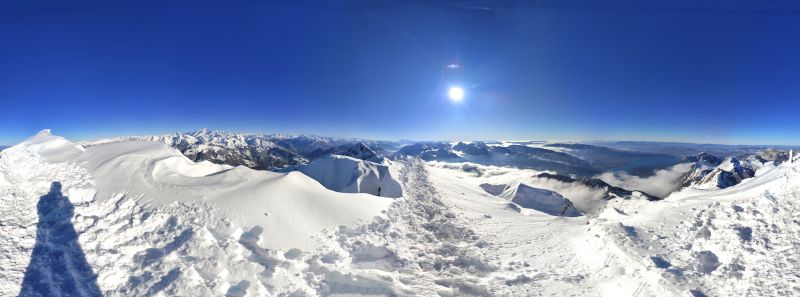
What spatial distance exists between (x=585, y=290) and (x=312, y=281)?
6884mm

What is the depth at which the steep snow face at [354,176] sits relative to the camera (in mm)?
32531

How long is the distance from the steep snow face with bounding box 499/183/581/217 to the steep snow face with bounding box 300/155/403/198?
23.3 meters

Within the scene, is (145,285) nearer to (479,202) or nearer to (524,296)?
(524,296)

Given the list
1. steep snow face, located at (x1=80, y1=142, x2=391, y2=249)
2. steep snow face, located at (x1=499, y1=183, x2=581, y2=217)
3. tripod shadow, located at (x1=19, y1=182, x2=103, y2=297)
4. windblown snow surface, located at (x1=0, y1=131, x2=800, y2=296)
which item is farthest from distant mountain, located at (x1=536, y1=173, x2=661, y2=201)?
tripod shadow, located at (x1=19, y1=182, x2=103, y2=297)

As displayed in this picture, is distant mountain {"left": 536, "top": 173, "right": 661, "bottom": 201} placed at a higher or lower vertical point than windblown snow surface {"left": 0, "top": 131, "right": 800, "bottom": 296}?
lower

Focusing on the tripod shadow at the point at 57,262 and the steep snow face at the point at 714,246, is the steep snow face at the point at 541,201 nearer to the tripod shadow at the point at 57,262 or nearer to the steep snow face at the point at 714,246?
the steep snow face at the point at 714,246

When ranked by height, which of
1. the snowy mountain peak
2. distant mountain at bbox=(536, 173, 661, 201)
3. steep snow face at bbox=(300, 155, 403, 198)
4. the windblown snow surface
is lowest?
distant mountain at bbox=(536, 173, 661, 201)

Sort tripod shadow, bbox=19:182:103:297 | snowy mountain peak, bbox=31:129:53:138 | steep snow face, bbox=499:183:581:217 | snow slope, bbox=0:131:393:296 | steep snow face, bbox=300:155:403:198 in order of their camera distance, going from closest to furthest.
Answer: tripod shadow, bbox=19:182:103:297, snow slope, bbox=0:131:393:296, snowy mountain peak, bbox=31:129:53:138, steep snow face, bbox=300:155:403:198, steep snow face, bbox=499:183:581:217

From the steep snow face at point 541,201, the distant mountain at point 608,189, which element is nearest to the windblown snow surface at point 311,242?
the steep snow face at point 541,201

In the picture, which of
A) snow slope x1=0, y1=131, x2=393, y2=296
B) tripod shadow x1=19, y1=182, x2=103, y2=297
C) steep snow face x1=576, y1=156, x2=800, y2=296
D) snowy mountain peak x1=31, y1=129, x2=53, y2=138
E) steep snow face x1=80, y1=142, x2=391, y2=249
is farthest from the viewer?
snowy mountain peak x1=31, y1=129, x2=53, y2=138

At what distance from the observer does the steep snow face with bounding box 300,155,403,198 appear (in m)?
32.5

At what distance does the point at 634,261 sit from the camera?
1022 cm

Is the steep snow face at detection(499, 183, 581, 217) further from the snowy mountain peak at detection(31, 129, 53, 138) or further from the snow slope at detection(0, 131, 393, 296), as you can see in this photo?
the snowy mountain peak at detection(31, 129, 53, 138)

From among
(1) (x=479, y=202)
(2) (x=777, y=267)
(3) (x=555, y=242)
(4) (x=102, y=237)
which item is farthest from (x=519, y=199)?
(4) (x=102, y=237)
